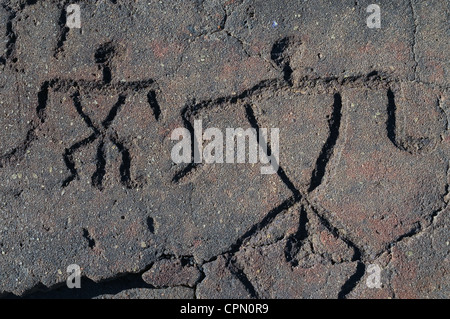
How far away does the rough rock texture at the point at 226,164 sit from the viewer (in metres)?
2.14

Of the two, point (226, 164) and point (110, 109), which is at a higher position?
point (110, 109)

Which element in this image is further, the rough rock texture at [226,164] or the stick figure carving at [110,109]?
the stick figure carving at [110,109]

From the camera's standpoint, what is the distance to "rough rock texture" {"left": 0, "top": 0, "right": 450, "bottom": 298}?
214 cm

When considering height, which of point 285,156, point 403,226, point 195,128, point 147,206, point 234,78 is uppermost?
point 234,78

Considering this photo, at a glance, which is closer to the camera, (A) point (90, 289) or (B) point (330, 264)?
(B) point (330, 264)

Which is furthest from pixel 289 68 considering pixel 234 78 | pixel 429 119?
pixel 429 119

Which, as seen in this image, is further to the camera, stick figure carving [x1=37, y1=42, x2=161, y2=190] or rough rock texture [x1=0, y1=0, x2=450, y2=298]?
stick figure carving [x1=37, y1=42, x2=161, y2=190]

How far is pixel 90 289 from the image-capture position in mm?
2289

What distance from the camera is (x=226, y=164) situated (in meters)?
2.21

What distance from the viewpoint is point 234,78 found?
2262 millimetres

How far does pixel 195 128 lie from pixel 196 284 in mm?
646
